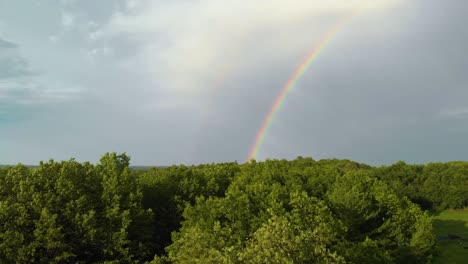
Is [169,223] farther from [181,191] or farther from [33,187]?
[33,187]

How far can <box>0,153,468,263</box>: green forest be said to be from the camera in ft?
124

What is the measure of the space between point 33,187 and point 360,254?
3928 cm

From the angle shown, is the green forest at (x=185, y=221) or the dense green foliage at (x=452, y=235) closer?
the green forest at (x=185, y=221)

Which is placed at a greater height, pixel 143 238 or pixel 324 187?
pixel 324 187

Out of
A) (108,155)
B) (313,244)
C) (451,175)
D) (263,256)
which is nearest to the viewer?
(263,256)

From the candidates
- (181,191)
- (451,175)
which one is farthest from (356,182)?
(451,175)

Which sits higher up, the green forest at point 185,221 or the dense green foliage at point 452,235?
the green forest at point 185,221

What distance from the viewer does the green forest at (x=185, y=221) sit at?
37925mm

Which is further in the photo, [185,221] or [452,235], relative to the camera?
[452,235]

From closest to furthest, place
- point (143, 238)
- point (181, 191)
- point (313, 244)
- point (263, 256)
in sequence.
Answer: point (263, 256)
point (313, 244)
point (143, 238)
point (181, 191)

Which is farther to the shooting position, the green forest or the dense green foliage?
the dense green foliage

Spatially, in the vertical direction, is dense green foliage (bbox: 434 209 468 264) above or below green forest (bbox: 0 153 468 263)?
below

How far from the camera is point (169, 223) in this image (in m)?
69.4

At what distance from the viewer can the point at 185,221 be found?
55.2 m
